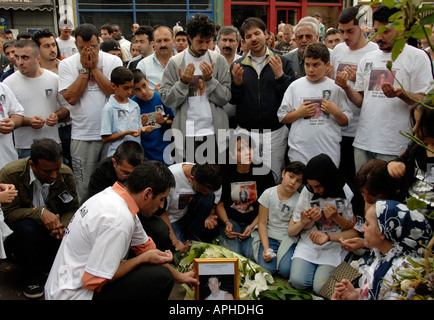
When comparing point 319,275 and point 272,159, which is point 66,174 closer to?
point 272,159

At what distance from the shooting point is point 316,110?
4.27m

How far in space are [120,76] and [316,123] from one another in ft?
6.84

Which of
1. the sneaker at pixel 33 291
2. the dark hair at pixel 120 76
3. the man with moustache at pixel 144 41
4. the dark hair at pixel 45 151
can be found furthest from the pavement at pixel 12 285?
the man with moustache at pixel 144 41

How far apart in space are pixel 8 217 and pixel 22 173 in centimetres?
40

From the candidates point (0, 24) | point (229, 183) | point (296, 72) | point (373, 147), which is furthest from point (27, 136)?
point (0, 24)

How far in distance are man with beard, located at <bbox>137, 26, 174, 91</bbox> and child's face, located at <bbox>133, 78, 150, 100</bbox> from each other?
1.88 ft

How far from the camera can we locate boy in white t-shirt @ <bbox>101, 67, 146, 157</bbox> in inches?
175

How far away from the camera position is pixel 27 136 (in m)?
4.69

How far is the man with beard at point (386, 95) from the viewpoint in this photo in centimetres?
392

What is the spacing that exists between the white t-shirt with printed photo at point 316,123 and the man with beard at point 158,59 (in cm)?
185

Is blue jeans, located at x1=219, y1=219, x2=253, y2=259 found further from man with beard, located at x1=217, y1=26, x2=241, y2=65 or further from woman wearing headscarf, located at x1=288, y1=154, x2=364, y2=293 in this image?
man with beard, located at x1=217, y1=26, x2=241, y2=65

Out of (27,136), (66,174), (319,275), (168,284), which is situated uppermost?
(27,136)

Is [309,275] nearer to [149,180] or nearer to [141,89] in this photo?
[149,180]

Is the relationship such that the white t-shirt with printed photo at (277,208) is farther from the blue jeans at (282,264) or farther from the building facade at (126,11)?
the building facade at (126,11)
